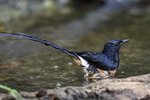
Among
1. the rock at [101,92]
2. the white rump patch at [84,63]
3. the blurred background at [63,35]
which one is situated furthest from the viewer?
the blurred background at [63,35]

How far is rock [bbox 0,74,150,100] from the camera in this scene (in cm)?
452

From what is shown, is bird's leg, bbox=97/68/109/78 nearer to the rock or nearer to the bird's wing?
the bird's wing

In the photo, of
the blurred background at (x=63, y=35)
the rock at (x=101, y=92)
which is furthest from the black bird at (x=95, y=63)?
the rock at (x=101, y=92)

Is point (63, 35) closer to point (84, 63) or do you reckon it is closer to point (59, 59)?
point (59, 59)

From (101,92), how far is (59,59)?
105 inches

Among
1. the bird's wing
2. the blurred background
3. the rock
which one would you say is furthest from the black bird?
the rock

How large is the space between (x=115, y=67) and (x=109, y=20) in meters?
7.27

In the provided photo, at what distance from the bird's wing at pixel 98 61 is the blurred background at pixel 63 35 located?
0.17 metres

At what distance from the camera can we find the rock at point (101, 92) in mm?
4523

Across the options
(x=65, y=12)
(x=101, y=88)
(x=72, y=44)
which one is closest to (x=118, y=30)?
(x=72, y=44)

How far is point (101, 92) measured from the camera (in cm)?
458

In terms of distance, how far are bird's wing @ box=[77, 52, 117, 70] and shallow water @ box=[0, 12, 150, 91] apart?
0.58 ft

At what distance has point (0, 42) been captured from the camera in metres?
9.27

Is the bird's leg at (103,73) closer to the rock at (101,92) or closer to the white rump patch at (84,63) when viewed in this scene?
the white rump patch at (84,63)
